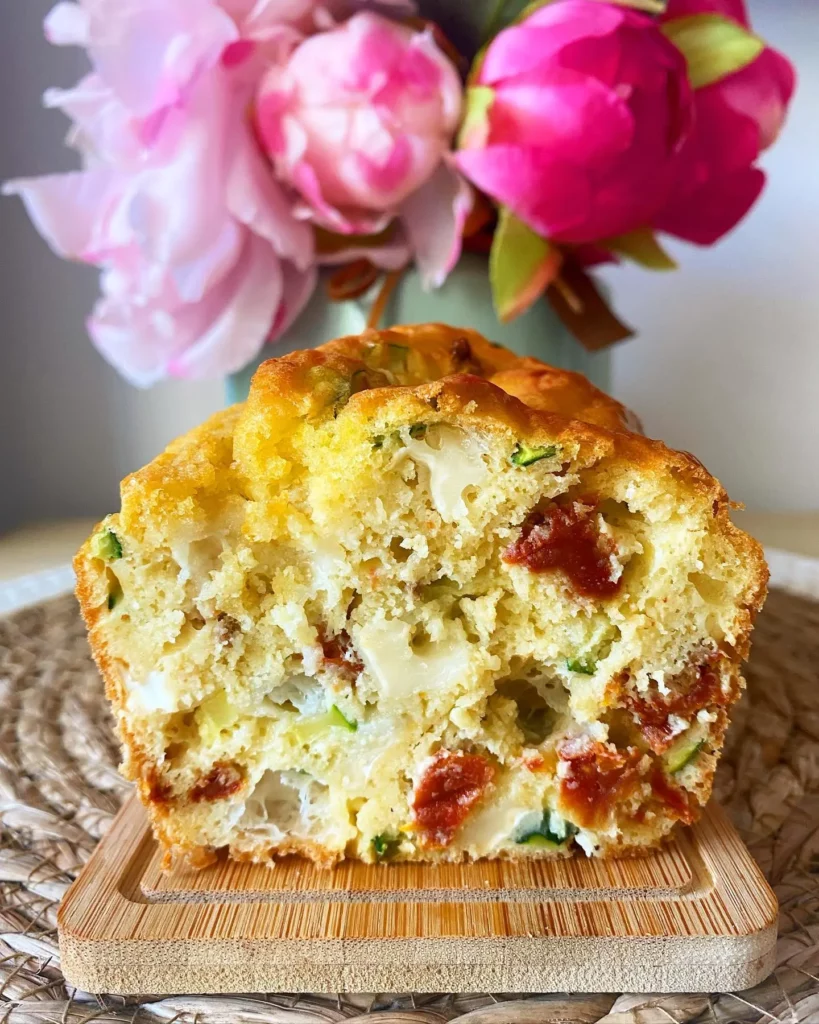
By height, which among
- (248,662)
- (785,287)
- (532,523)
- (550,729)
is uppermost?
(532,523)

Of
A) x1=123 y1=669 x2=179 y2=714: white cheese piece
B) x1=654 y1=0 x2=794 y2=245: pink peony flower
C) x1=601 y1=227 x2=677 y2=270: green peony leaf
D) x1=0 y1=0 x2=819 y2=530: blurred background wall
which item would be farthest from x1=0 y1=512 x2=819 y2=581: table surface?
x1=123 y1=669 x2=179 y2=714: white cheese piece

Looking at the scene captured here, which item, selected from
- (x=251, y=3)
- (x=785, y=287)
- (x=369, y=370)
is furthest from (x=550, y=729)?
(x=785, y=287)

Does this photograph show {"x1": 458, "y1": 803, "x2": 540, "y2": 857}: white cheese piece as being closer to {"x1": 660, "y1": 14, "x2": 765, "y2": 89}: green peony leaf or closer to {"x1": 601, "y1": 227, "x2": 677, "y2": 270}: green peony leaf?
{"x1": 601, "y1": 227, "x2": 677, "y2": 270}: green peony leaf

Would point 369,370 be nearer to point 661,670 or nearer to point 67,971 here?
point 661,670

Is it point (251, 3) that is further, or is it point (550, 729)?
point (251, 3)

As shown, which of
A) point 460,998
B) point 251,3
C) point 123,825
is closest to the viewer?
point 460,998

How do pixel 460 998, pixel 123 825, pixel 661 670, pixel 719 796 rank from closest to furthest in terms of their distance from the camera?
pixel 460 998, pixel 661 670, pixel 123 825, pixel 719 796

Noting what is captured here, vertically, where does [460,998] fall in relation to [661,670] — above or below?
below

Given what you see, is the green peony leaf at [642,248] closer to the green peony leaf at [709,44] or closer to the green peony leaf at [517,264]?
the green peony leaf at [517,264]
